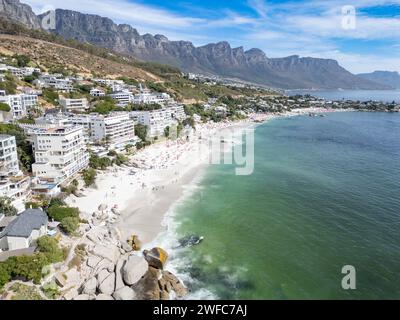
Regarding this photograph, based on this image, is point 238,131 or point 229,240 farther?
point 238,131

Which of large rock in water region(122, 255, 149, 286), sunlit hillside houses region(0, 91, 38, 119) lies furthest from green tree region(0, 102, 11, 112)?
large rock in water region(122, 255, 149, 286)

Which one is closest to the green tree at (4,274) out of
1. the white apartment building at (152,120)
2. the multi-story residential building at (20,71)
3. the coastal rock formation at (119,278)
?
the coastal rock formation at (119,278)

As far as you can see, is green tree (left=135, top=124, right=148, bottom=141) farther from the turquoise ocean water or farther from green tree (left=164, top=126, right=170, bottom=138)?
the turquoise ocean water

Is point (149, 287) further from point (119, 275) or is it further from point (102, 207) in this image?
point (102, 207)

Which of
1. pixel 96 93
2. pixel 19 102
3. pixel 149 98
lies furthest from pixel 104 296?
pixel 149 98

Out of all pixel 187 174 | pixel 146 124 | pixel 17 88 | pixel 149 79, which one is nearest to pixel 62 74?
pixel 17 88

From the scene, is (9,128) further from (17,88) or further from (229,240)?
(229,240)

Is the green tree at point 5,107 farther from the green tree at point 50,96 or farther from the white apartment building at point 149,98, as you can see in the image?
the white apartment building at point 149,98
